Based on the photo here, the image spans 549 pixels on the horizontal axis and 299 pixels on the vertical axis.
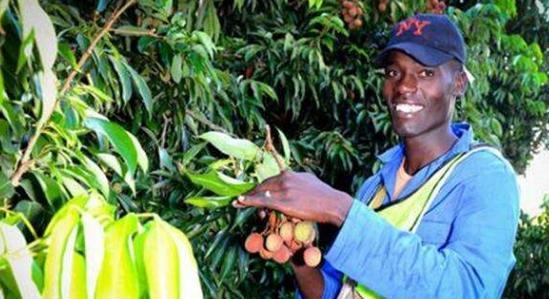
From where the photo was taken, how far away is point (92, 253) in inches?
16.3

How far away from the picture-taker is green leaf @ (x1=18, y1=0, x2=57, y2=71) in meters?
0.52

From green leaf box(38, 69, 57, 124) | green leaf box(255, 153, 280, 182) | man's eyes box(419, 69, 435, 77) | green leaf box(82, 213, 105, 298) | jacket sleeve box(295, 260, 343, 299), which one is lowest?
jacket sleeve box(295, 260, 343, 299)

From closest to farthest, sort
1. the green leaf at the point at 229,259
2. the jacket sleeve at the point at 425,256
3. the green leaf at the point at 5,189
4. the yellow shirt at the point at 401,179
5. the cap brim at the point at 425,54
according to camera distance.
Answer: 1. the green leaf at the point at 5,189
2. the jacket sleeve at the point at 425,256
3. the cap brim at the point at 425,54
4. the yellow shirt at the point at 401,179
5. the green leaf at the point at 229,259

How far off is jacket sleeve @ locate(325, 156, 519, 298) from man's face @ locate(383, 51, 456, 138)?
0.24m

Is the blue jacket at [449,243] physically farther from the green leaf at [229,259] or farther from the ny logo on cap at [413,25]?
the green leaf at [229,259]

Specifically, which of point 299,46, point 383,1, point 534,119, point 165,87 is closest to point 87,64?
point 165,87

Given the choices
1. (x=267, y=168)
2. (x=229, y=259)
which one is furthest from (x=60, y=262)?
(x=229, y=259)

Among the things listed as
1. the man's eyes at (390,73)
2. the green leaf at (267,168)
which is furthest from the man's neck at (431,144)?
the green leaf at (267,168)

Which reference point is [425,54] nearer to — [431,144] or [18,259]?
[431,144]

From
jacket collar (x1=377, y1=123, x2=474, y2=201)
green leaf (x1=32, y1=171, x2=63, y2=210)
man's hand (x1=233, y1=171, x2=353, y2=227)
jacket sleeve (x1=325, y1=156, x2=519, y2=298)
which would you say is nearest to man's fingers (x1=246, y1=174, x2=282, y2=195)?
man's hand (x1=233, y1=171, x2=353, y2=227)

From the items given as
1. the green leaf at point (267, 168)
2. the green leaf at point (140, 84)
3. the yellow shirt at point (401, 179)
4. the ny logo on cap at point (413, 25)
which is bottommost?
the yellow shirt at point (401, 179)

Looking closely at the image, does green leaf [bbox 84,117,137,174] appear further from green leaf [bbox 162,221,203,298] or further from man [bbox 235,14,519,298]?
green leaf [bbox 162,221,203,298]

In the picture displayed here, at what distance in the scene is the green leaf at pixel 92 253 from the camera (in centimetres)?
41

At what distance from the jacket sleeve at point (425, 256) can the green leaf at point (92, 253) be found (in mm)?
388
